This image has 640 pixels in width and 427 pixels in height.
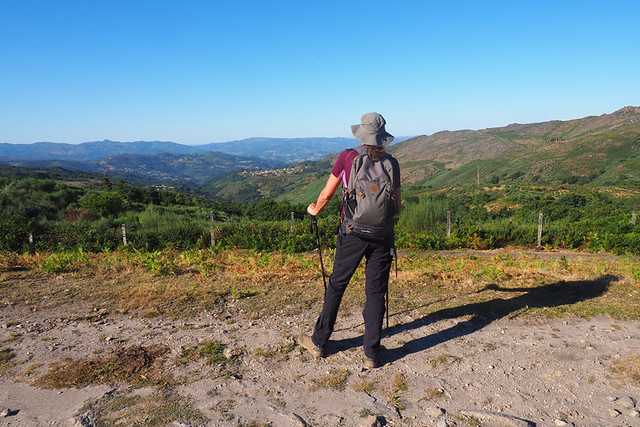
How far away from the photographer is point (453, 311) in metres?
4.82

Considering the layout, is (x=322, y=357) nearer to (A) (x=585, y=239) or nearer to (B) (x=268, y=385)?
(B) (x=268, y=385)

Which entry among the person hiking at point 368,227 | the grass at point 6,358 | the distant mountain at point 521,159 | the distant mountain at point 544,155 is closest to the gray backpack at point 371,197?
the person hiking at point 368,227

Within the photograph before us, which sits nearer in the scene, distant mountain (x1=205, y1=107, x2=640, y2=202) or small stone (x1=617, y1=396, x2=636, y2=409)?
small stone (x1=617, y1=396, x2=636, y2=409)

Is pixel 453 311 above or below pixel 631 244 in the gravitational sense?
above

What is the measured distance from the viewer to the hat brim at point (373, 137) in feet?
11.0

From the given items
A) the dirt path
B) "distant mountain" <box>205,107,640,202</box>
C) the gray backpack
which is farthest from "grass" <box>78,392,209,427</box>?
"distant mountain" <box>205,107,640,202</box>

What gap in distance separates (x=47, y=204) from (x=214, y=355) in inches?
1115

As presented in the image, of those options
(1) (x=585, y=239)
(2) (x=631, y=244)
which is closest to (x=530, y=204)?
(1) (x=585, y=239)

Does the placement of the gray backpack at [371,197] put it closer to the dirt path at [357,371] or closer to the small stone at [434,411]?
the dirt path at [357,371]

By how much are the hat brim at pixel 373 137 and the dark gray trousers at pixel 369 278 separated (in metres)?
0.84

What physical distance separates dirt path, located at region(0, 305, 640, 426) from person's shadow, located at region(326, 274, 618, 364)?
0.03m

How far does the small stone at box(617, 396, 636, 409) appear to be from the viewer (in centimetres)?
274

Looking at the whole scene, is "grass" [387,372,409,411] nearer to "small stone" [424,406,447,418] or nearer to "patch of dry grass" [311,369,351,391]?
Result: "small stone" [424,406,447,418]

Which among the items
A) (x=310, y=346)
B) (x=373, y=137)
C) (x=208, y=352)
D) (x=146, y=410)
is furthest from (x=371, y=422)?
(x=373, y=137)
